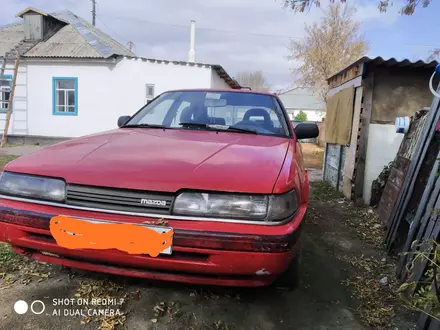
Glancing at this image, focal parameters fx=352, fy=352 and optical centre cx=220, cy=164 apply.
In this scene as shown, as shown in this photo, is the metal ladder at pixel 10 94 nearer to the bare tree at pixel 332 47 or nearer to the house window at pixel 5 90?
the house window at pixel 5 90

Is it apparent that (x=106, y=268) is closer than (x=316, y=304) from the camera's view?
Yes

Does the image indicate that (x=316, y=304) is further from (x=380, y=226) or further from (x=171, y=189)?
(x=380, y=226)

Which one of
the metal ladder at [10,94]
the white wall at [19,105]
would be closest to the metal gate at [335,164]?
the metal ladder at [10,94]

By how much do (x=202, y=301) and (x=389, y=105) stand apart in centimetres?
467

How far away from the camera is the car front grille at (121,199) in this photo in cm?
185

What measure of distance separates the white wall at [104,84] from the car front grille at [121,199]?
12.1 metres

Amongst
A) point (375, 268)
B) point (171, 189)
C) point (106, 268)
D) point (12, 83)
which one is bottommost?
point (375, 268)

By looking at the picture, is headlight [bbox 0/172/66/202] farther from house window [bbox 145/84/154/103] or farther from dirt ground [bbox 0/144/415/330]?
house window [bbox 145/84/154/103]

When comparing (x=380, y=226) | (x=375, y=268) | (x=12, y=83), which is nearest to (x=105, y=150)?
(x=375, y=268)

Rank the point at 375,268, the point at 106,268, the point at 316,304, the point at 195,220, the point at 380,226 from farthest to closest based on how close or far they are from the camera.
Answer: the point at 380,226
the point at 375,268
the point at 316,304
the point at 106,268
the point at 195,220

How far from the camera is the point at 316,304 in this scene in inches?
94.4

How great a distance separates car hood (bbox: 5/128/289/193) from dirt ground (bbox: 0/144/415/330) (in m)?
0.83

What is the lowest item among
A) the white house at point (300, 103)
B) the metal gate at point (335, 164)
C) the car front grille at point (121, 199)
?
the metal gate at point (335, 164)

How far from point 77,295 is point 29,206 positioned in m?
0.69
